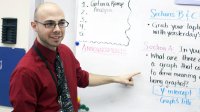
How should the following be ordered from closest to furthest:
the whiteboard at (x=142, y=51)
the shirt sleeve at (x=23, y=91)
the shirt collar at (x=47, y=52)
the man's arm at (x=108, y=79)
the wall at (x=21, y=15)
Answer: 1. the shirt sleeve at (x=23, y=91)
2. the shirt collar at (x=47, y=52)
3. the whiteboard at (x=142, y=51)
4. the man's arm at (x=108, y=79)
5. the wall at (x=21, y=15)

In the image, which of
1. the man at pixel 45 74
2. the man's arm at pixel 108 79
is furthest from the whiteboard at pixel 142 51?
the man at pixel 45 74

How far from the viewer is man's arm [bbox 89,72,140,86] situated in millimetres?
1840

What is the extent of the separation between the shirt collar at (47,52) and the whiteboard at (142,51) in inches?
15.6

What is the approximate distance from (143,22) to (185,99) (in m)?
0.49

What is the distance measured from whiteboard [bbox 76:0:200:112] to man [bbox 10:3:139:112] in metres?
0.29

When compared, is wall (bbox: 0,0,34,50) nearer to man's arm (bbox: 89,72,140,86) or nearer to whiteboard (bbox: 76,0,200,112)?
whiteboard (bbox: 76,0,200,112)

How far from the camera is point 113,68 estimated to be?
1909 mm

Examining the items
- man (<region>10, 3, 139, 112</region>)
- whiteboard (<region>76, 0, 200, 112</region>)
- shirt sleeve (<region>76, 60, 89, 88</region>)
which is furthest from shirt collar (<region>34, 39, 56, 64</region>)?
whiteboard (<region>76, 0, 200, 112</region>)

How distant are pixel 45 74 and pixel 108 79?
0.46 meters

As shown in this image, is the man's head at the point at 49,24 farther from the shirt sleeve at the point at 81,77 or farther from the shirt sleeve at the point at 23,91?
the shirt sleeve at the point at 81,77

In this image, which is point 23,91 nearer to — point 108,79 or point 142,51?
point 108,79

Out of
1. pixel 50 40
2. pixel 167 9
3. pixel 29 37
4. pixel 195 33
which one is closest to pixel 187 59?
pixel 195 33

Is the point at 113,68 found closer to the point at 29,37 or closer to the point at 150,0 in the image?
the point at 150,0

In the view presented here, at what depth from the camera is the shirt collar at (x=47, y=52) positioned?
1.57 metres
